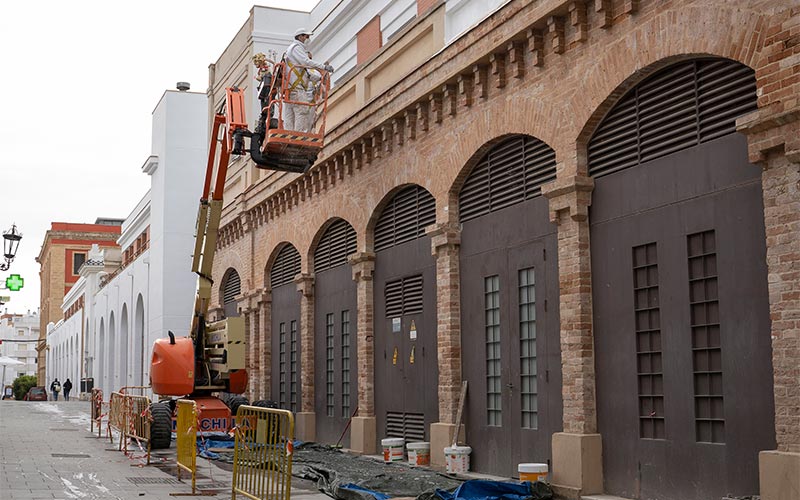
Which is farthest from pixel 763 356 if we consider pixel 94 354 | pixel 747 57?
pixel 94 354

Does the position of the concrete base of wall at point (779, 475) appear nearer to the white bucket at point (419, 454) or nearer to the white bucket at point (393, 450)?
the white bucket at point (419, 454)

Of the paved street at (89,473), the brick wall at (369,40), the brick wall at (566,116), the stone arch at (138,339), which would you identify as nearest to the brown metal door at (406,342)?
the brick wall at (566,116)

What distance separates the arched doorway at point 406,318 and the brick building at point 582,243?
52mm

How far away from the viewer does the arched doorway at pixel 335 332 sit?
19.9 metres

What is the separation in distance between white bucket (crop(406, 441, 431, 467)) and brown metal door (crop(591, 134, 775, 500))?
4.48 metres

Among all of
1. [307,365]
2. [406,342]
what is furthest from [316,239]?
[406,342]

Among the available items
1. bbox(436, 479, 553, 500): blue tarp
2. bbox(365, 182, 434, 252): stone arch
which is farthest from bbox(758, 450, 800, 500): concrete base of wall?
bbox(365, 182, 434, 252): stone arch

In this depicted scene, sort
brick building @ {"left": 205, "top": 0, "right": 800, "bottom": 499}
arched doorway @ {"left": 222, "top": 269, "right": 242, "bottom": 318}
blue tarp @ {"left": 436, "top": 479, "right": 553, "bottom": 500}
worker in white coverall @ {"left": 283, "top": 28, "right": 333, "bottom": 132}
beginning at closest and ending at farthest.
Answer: brick building @ {"left": 205, "top": 0, "right": 800, "bottom": 499}, blue tarp @ {"left": 436, "top": 479, "right": 553, "bottom": 500}, worker in white coverall @ {"left": 283, "top": 28, "right": 333, "bottom": 132}, arched doorway @ {"left": 222, "top": 269, "right": 242, "bottom": 318}

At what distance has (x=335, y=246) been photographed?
824 inches

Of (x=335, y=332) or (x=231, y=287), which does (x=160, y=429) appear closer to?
(x=335, y=332)

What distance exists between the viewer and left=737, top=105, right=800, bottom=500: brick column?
29.5 ft

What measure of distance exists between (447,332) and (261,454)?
515cm

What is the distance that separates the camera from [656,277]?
11.3m

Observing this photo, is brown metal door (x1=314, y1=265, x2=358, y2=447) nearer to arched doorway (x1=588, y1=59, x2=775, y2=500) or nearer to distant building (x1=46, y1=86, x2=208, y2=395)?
arched doorway (x1=588, y1=59, x2=775, y2=500)
